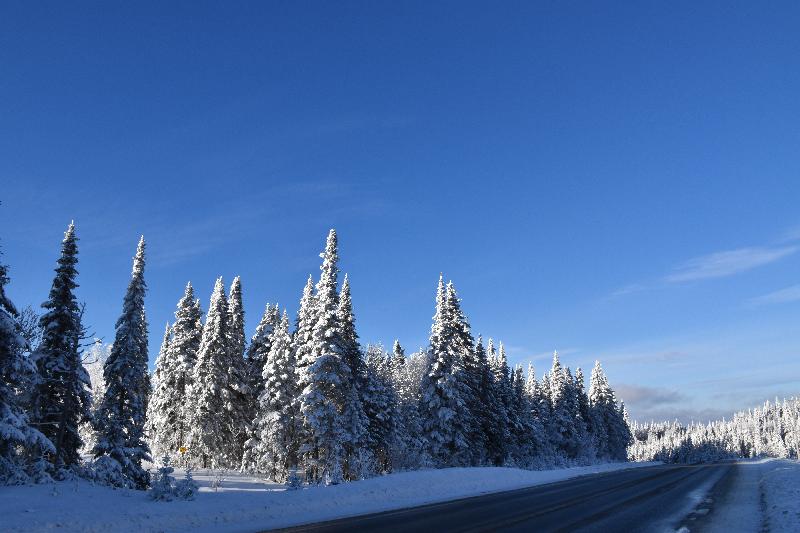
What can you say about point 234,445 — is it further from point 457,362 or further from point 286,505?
point 286,505

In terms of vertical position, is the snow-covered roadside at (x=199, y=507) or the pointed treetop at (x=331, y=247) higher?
the pointed treetop at (x=331, y=247)

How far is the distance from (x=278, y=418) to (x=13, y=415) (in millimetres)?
23919

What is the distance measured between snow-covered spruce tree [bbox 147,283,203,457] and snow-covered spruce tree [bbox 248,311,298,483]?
8692mm

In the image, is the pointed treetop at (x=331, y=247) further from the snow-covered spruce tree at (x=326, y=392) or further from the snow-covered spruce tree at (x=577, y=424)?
the snow-covered spruce tree at (x=577, y=424)

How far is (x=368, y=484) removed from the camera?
2114cm

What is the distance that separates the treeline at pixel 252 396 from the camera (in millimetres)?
26797

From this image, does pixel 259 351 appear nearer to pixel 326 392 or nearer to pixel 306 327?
pixel 306 327

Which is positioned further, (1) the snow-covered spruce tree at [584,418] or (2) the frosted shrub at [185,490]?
(1) the snow-covered spruce tree at [584,418]

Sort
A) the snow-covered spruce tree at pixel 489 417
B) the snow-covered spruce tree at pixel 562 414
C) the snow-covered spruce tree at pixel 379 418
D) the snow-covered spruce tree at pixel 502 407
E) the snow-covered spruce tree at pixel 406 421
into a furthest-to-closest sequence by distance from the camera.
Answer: the snow-covered spruce tree at pixel 562 414, the snow-covered spruce tree at pixel 502 407, the snow-covered spruce tree at pixel 489 417, the snow-covered spruce tree at pixel 406 421, the snow-covered spruce tree at pixel 379 418

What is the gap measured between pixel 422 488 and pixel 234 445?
3117 cm

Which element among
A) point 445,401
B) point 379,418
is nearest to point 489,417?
point 445,401

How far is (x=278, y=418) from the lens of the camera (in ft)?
135

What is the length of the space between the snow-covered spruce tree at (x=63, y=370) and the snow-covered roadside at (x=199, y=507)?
10.3m

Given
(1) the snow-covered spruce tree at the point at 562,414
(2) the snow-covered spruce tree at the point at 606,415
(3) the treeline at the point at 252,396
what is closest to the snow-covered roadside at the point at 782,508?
(3) the treeline at the point at 252,396
